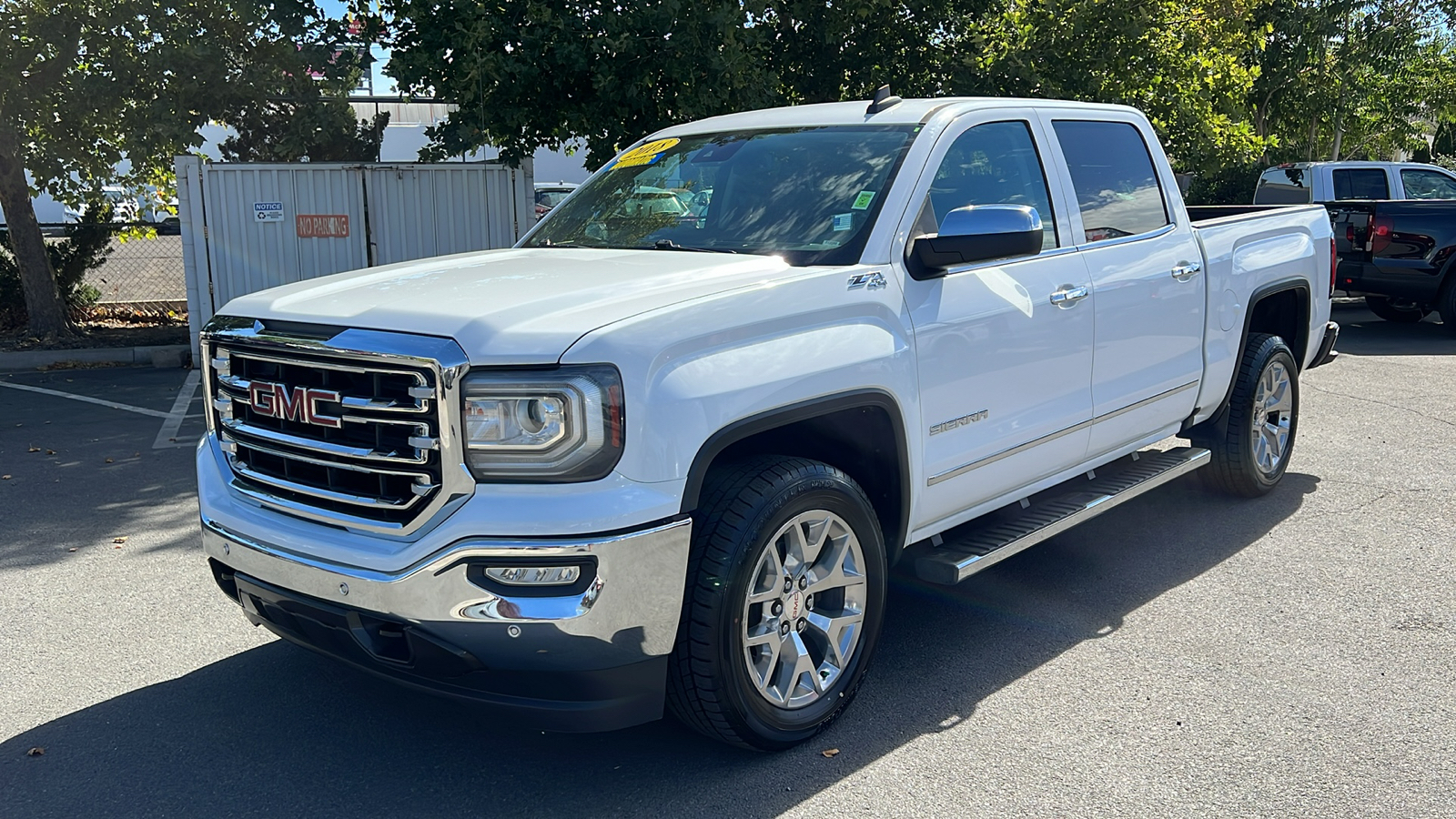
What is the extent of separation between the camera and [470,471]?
3076mm

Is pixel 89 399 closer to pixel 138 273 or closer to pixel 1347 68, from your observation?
pixel 138 273

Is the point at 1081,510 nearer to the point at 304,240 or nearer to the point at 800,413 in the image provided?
the point at 800,413

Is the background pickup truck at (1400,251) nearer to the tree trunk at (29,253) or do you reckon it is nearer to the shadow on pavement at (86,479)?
the shadow on pavement at (86,479)

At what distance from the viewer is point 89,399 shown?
9.87 m

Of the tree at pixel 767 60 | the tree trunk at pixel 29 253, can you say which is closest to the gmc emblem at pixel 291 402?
the tree at pixel 767 60

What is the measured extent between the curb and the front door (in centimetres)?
963

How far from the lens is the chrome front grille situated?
3104mm

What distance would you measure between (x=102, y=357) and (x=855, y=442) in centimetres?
1050

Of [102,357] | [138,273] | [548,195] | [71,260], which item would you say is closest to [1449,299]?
[102,357]

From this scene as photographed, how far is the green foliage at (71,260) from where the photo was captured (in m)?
13.6

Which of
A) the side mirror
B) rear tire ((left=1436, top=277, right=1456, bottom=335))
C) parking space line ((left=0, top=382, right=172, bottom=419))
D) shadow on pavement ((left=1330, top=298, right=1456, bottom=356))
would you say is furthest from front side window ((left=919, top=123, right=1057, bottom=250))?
rear tire ((left=1436, top=277, right=1456, bottom=335))

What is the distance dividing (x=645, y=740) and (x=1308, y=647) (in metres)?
2.41

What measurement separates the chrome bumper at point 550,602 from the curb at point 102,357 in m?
9.88

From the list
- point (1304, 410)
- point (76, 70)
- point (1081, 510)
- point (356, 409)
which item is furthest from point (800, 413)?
point (76, 70)
